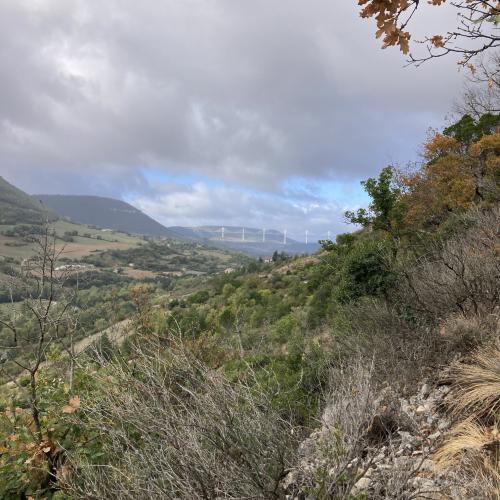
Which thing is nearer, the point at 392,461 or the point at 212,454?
the point at 212,454

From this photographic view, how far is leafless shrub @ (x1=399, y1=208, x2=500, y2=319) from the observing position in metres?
6.79

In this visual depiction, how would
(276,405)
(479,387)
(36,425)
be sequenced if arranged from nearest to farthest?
(479,387) → (36,425) → (276,405)

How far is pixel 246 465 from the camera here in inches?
121

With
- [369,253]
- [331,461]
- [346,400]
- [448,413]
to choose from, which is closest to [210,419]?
[331,461]

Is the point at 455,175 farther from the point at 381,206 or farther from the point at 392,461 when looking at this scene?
the point at 392,461

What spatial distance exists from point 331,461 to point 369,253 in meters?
7.97

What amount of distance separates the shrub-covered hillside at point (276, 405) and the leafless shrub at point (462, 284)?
0.13ft

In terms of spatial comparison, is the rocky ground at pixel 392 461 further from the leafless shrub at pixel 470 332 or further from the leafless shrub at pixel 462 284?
the leafless shrub at pixel 462 284

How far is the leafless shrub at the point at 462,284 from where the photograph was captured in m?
6.79

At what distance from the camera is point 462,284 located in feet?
24.3

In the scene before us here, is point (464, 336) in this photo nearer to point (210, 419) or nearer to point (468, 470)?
point (468, 470)

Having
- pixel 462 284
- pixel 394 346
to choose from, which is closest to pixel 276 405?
pixel 394 346

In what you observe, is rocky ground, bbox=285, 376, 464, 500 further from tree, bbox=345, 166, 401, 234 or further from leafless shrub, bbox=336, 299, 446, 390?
tree, bbox=345, 166, 401, 234

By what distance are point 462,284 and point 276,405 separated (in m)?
4.48
